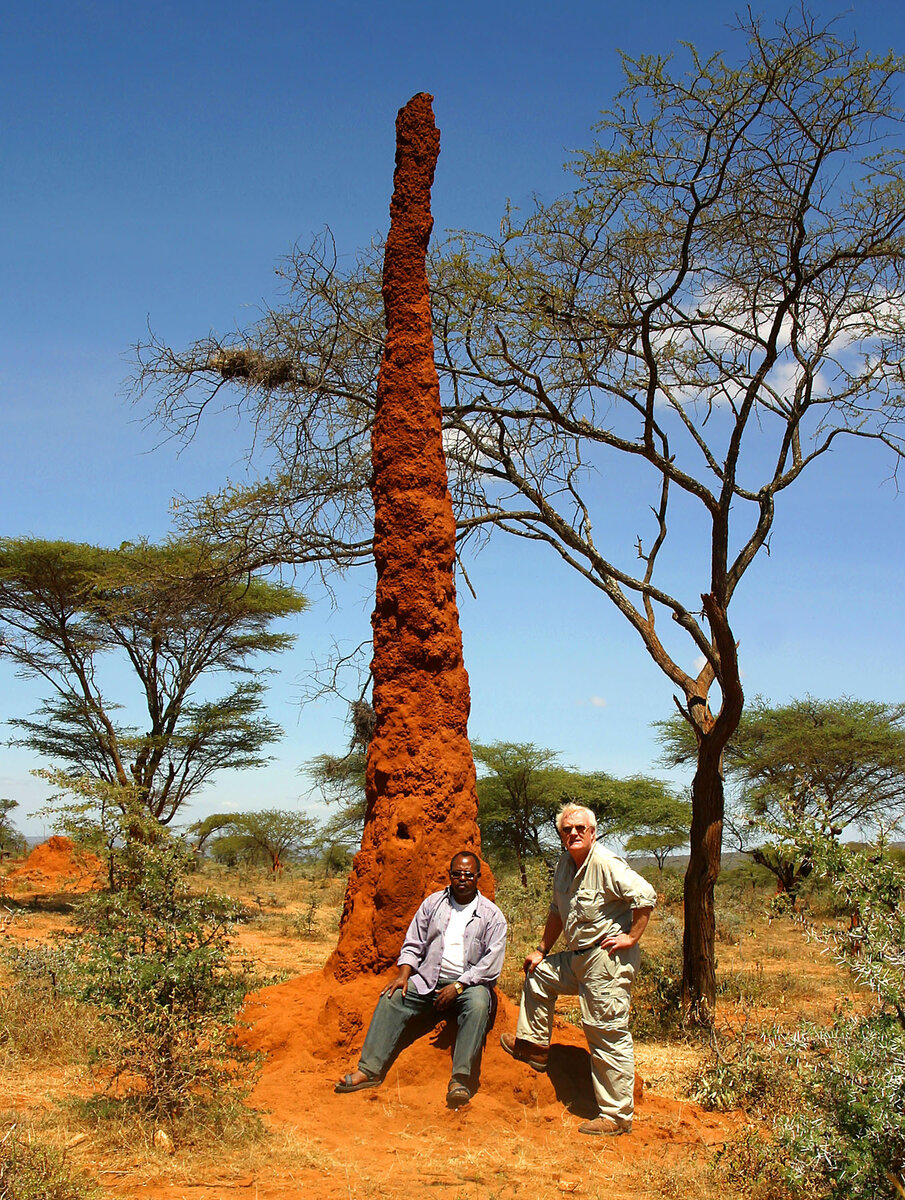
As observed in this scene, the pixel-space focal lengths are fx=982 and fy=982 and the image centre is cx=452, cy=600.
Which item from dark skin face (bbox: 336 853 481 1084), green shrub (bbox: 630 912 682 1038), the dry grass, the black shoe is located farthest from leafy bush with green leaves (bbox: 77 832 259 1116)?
green shrub (bbox: 630 912 682 1038)

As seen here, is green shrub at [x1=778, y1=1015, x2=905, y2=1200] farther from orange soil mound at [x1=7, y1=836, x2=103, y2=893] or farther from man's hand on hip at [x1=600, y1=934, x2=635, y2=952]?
orange soil mound at [x1=7, y1=836, x2=103, y2=893]

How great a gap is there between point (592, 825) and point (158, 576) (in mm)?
5377

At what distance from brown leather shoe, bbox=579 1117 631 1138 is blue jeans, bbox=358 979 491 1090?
566mm

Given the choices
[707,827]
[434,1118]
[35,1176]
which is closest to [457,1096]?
[434,1118]

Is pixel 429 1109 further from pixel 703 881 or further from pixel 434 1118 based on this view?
pixel 703 881

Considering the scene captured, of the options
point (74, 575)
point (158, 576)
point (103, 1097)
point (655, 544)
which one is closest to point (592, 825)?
point (103, 1097)

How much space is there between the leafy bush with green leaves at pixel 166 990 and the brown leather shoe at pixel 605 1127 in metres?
1.59

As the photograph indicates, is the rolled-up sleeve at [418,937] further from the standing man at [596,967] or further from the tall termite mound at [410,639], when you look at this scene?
the standing man at [596,967]

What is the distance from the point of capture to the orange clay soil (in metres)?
3.93

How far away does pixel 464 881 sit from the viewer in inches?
200

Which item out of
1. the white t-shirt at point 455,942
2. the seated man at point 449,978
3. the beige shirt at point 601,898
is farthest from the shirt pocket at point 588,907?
the white t-shirt at point 455,942

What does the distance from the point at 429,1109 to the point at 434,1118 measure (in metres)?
0.06

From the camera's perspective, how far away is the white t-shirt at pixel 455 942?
197 inches

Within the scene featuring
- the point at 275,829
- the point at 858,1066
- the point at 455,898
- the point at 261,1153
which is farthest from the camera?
the point at 275,829
